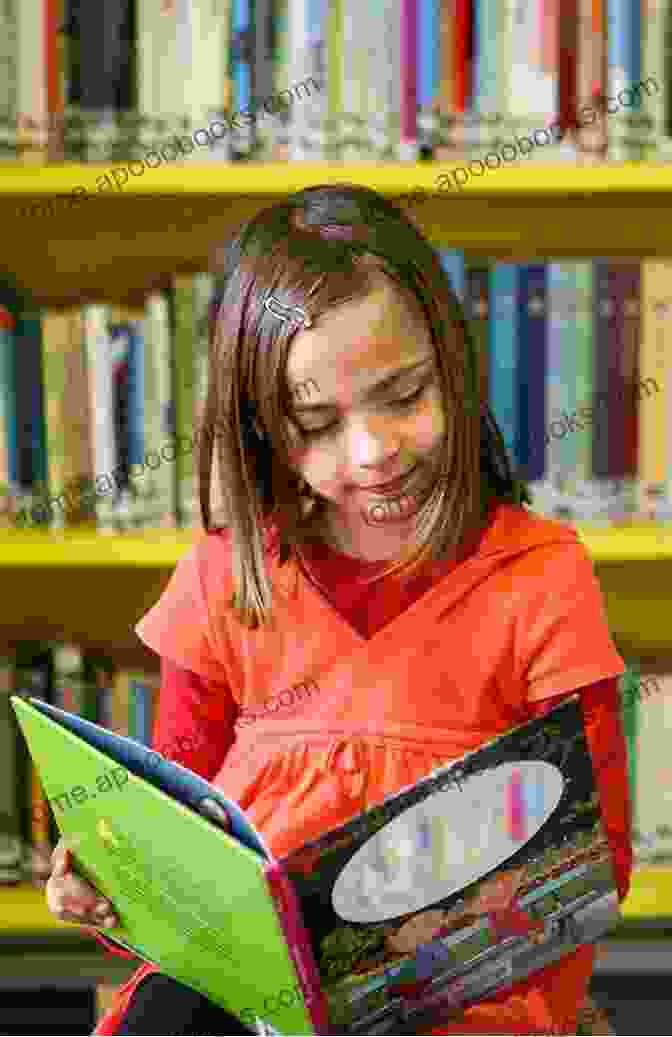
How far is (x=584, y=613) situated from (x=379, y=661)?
15cm

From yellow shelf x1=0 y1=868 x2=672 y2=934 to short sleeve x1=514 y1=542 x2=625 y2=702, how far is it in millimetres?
702

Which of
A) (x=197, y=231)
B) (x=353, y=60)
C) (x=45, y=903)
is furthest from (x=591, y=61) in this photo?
(x=45, y=903)

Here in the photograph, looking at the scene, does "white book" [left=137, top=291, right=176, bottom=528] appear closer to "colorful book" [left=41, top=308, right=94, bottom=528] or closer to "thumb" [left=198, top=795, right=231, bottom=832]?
"colorful book" [left=41, top=308, right=94, bottom=528]

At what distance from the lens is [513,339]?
1523 mm

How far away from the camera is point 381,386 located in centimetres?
94

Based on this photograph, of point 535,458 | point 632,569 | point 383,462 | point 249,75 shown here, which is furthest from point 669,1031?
point 249,75

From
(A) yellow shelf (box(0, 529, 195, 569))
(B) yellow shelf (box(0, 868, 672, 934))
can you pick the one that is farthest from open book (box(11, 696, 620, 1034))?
(B) yellow shelf (box(0, 868, 672, 934))

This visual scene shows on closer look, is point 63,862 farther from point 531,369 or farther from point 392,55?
point 392,55

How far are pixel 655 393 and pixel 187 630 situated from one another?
0.68 metres

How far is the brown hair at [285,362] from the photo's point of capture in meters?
0.94

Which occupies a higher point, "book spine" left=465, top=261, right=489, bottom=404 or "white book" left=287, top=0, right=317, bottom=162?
"white book" left=287, top=0, right=317, bottom=162

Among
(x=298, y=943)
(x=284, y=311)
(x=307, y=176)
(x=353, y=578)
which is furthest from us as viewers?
(x=307, y=176)

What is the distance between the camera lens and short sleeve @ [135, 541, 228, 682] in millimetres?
1075

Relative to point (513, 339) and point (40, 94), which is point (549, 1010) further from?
point (40, 94)
